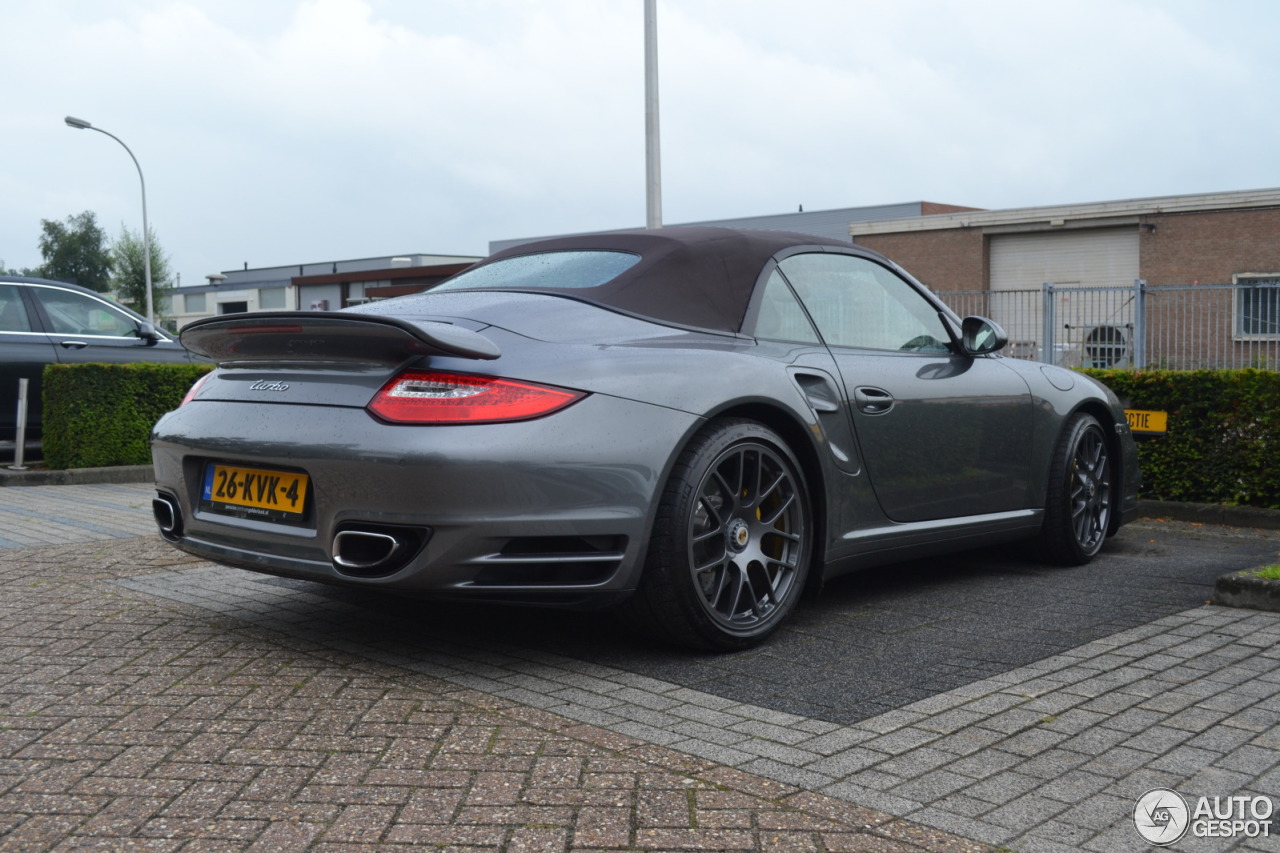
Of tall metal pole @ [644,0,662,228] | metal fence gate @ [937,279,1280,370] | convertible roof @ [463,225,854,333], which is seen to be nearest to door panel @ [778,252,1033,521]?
convertible roof @ [463,225,854,333]

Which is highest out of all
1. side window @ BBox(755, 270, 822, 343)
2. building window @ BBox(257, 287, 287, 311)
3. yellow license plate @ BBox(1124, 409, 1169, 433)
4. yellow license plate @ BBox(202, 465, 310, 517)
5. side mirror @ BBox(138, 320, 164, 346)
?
building window @ BBox(257, 287, 287, 311)

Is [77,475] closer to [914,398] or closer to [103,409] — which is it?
[103,409]

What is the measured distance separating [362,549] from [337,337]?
634mm

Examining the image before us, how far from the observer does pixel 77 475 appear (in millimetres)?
10297

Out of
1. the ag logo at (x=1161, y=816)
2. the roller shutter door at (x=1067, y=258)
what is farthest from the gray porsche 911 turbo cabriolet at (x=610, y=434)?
the roller shutter door at (x=1067, y=258)

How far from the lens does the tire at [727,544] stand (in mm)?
3881

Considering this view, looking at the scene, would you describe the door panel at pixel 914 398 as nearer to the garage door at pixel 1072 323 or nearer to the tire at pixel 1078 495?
the tire at pixel 1078 495

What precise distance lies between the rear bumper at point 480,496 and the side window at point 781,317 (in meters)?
0.78

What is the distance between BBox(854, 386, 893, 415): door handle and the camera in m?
4.64

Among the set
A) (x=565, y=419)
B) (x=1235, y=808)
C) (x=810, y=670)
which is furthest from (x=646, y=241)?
(x=1235, y=808)

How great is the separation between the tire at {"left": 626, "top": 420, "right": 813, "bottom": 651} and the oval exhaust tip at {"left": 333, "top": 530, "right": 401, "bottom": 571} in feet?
2.62

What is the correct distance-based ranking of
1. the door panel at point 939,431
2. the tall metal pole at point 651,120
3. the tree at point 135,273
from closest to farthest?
1. the door panel at point 939,431
2. the tall metal pole at point 651,120
3. the tree at point 135,273

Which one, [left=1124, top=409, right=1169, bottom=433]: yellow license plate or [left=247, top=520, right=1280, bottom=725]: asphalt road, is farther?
[left=1124, top=409, right=1169, bottom=433]: yellow license plate

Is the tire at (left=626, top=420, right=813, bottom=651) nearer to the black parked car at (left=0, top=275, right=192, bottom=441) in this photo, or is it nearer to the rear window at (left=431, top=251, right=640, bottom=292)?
the rear window at (left=431, top=251, right=640, bottom=292)
